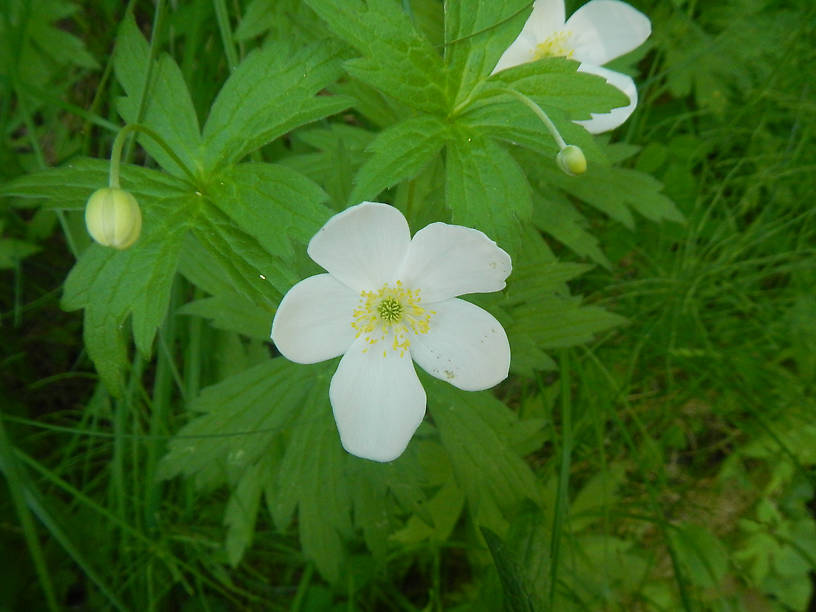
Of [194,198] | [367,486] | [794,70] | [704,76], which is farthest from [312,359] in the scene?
[794,70]

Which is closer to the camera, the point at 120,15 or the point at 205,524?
the point at 205,524

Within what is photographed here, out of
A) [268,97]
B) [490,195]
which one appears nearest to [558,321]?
[490,195]

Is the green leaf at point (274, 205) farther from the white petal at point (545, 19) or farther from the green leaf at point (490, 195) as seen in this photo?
the white petal at point (545, 19)

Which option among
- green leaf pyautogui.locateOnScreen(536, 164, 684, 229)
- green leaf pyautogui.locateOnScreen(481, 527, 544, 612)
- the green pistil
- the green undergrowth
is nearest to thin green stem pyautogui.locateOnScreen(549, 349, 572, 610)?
the green undergrowth

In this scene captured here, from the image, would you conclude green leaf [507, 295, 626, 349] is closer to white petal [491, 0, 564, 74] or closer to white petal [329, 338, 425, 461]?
white petal [329, 338, 425, 461]

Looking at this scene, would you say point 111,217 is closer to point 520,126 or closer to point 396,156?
point 396,156

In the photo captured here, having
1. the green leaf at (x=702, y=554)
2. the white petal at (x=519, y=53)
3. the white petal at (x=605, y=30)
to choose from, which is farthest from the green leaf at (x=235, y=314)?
the green leaf at (x=702, y=554)

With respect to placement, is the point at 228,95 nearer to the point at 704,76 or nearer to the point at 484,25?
the point at 484,25
